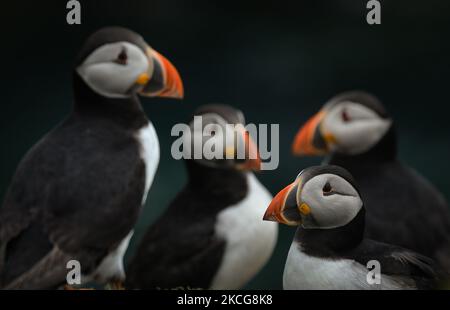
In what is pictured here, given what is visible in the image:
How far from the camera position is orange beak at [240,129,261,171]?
5.46m

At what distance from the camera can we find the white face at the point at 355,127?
6031 millimetres

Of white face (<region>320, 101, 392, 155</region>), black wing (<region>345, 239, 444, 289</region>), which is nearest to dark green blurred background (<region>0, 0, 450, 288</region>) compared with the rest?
white face (<region>320, 101, 392, 155</region>)

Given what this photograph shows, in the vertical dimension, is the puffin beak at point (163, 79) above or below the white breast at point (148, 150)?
above

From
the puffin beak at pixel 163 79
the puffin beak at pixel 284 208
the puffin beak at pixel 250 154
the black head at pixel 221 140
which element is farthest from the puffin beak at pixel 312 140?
the puffin beak at pixel 284 208

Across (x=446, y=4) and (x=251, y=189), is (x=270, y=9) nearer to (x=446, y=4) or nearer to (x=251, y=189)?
(x=446, y=4)

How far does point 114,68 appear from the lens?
4.93 meters

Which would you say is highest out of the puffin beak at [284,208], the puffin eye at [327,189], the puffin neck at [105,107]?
the puffin neck at [105,107]

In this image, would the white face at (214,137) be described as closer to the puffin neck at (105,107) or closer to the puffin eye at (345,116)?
the puffin neck at (105,107)

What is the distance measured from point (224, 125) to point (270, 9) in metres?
4.22

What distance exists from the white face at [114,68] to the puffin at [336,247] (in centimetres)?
145

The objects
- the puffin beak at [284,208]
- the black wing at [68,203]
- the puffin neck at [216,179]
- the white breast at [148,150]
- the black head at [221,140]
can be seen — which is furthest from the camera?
the puffin neck at [216,179]
